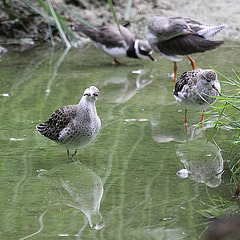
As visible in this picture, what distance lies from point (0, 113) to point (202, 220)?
3.41 meters

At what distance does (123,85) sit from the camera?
8.41 meters

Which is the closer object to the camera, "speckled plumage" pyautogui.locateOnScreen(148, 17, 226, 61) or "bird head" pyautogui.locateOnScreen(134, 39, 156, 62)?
"speckled plumage" pyautogui.locateOnScreen(148, 17, 226, 61)

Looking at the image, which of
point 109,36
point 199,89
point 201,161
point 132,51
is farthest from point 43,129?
point 109,36

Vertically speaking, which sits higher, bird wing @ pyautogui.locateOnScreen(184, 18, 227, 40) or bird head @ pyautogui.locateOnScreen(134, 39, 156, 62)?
bird wing @ pyautogui.locateOnScreen(184, 18, 227, 40)

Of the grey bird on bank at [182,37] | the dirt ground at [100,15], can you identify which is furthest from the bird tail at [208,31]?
the dirt ground at [100,15]

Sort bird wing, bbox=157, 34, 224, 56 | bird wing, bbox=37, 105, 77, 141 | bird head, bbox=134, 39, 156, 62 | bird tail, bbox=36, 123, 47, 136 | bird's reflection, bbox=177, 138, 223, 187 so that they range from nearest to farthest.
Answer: bird's reflection, bbox=177, 138, 223, 187 < bird wing, bbox=37, 105, 77, 141 < bird tail, bbox=36, 123, 47, 136 < bird wing, bbox=157, 34, 224, 56 < bird head, bbox=134, 39, 156, 62

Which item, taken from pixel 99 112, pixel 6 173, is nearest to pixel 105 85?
pixel 99 112

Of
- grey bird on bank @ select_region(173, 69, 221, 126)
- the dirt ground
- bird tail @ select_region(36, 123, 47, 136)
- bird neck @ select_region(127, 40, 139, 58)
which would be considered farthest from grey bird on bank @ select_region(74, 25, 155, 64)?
bird tail @ select_region(36, 123, 47, 136)

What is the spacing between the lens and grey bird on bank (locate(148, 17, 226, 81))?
333 inches

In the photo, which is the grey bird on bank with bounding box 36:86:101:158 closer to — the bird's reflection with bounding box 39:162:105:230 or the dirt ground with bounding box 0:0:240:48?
the bird's reflection with bounding box 39:162:105:230

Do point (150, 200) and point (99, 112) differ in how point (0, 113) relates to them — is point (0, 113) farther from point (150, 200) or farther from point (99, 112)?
point (150, 200)

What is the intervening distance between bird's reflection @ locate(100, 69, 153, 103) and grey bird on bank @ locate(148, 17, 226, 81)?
0.47 m

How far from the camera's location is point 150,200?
481 centimetres

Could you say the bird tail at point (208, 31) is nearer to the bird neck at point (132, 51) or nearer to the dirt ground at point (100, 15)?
the bird neck at point (132, 51)
